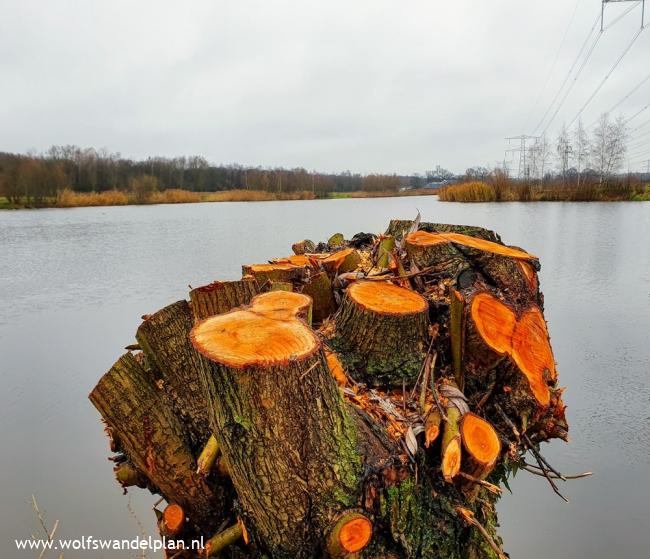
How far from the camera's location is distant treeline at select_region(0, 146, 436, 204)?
37312 millimetres

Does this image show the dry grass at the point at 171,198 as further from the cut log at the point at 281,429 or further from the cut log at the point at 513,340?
the cut log at the point at 281,429

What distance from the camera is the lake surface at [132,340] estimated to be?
Answer: 2771 mm

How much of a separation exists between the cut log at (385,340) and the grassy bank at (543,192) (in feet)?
71.3

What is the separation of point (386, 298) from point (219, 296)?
2.65ft

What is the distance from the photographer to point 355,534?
4.51ft

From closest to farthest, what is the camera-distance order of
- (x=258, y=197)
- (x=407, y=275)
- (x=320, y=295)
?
(x=407, y=275)
(x=320, y=295)
(x=258, y=197)

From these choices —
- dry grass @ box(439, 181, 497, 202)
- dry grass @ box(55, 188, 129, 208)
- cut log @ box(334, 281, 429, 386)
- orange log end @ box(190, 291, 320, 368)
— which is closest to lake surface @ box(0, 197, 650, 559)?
cut log @ box(334, 281, 429, 386)

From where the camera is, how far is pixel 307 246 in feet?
14.5

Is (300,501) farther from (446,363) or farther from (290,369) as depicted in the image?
(446,363)

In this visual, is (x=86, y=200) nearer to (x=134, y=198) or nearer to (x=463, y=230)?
(x=134, y=198)

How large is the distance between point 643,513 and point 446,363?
1.89 meters

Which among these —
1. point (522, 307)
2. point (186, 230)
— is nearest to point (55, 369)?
point (522, 307)

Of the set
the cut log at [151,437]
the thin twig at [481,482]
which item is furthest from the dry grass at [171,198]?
the thin twig at [481,482]

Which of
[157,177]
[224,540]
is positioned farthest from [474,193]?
[157,177]
